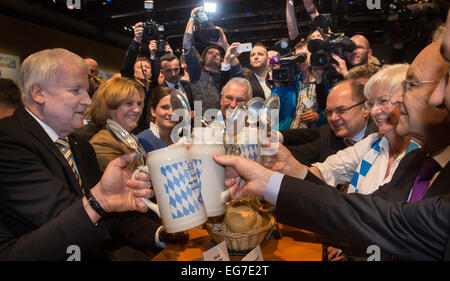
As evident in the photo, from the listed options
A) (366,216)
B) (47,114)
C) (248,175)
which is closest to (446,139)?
(366,216)

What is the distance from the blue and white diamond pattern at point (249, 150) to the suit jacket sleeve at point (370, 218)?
0.82 ft

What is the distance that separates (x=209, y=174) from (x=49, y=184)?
A: 58cm

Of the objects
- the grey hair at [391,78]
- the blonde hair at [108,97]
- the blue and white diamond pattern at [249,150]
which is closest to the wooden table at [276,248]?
the blue and white diamond pattern at [249,150]

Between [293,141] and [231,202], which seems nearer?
[231,202]

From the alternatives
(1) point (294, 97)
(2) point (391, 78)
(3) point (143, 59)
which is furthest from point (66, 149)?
(3) point (143, 59)

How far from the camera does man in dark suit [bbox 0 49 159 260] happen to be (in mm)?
1015

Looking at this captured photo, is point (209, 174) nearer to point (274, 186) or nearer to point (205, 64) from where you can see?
point (274, 186)

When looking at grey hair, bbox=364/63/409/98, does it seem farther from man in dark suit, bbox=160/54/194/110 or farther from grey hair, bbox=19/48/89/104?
man in dark suit, bbox=160/54/194/110

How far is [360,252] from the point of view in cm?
126

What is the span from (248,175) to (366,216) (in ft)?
1.35

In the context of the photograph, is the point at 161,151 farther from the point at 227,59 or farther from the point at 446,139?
the point at 227,59

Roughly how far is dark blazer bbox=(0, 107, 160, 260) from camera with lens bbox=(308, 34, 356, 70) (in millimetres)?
2317

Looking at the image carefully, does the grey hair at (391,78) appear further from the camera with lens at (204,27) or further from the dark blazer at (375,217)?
the camera with lens at (204,27)

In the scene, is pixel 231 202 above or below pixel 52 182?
below
